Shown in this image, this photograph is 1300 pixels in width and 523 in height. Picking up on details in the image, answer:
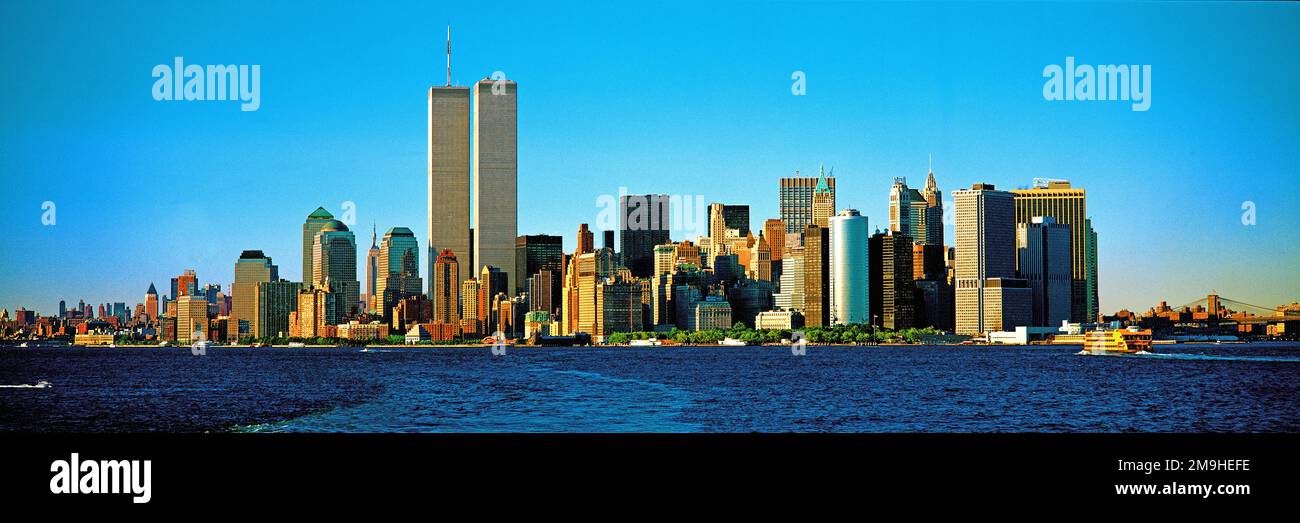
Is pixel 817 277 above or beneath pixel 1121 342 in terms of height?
above

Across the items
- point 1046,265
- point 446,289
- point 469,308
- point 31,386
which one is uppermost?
point 1046,265

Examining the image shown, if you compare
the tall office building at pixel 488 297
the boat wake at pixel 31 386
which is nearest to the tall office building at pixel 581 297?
the tall office building at pixel 488 297

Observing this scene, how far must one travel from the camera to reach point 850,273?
162 metres

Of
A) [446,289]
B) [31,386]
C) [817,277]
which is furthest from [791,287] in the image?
[31,386]

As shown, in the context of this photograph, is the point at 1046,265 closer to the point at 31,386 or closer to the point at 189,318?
the point at 189,318

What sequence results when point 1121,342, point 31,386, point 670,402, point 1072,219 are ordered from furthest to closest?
point 1072,219 < point 1121,342 < point 31,386 < point 670,402

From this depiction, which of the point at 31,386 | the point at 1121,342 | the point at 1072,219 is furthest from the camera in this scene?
the point at 1072,219

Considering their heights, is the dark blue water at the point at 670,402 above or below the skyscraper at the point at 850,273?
below

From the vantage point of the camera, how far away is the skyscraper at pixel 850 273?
160 metres

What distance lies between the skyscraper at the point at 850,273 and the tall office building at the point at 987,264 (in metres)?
12.1

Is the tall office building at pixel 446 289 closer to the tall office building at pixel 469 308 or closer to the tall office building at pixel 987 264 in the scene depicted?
the tall office building at pixel 469 308

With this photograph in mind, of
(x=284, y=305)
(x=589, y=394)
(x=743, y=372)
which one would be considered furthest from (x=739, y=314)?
(x=589, y=394)

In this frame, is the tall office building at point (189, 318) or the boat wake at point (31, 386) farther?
the tall office building at point (189, 318)

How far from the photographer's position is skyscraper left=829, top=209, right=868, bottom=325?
160500 millimetres
